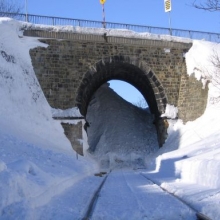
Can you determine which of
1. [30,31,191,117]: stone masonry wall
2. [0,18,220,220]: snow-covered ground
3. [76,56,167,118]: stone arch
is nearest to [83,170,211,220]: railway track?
[0,18,220,220]: snow-covered ground

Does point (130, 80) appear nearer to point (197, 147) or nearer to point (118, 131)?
point (118, 131)

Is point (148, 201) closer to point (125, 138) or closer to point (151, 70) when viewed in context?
point (151, 70)

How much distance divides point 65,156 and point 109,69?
7.85 m

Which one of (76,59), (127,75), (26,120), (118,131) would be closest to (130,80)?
(127,75)

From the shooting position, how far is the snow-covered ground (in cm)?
652

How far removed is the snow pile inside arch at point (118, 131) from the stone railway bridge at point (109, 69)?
367cm

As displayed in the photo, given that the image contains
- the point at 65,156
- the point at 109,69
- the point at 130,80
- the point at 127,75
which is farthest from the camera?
the point at 130,80

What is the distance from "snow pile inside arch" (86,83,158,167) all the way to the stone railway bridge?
12.0 ft

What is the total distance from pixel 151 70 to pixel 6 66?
843 cm

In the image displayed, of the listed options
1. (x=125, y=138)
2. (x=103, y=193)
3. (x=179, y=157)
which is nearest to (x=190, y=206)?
(x=103, y=193)

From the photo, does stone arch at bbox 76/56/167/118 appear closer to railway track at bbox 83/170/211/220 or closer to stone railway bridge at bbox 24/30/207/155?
stone railway bridge at bbox 24/30/207/155

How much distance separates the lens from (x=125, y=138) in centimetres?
2822

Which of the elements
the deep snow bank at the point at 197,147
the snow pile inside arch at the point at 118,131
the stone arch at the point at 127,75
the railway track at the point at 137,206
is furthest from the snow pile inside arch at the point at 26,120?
the snow pile inside arch at the point at 118,131

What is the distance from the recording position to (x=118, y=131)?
29.3m
